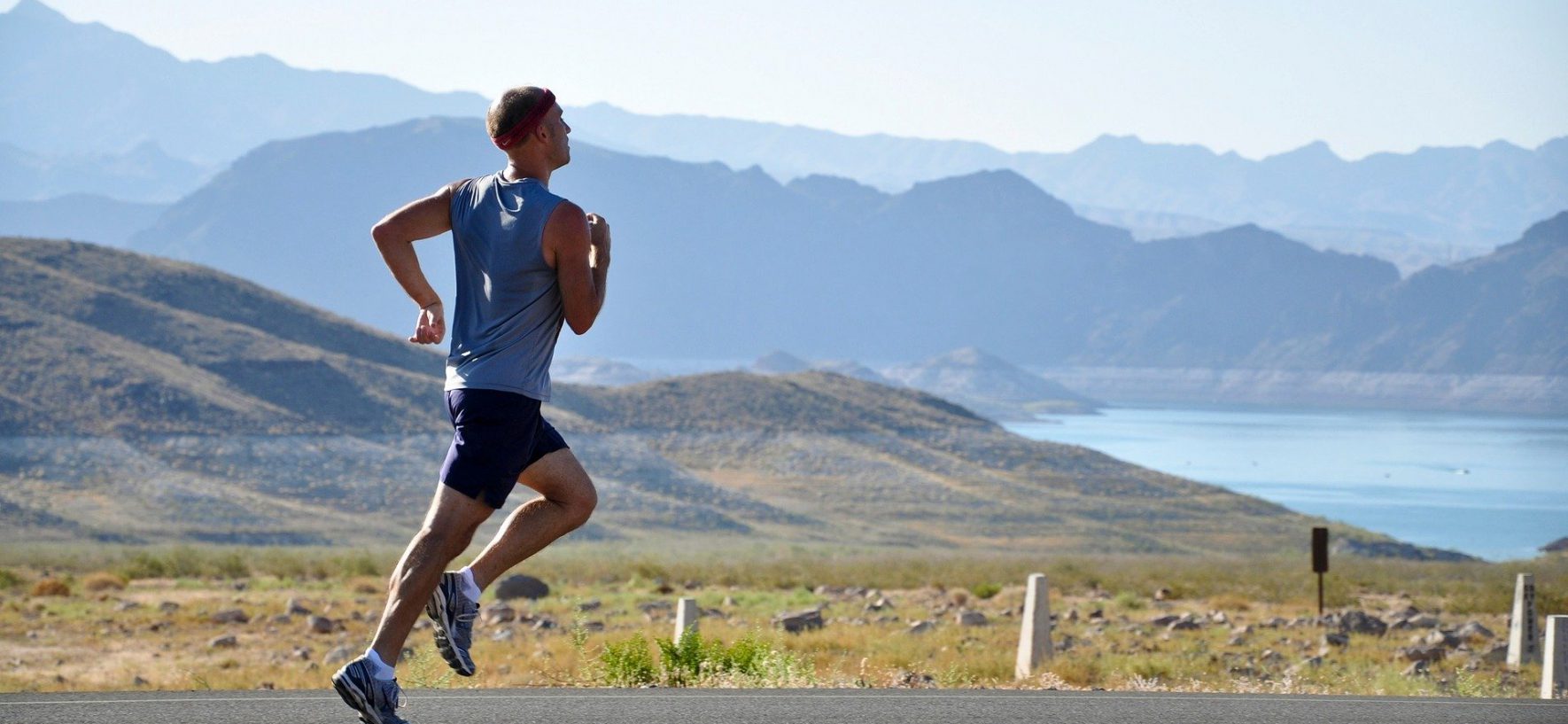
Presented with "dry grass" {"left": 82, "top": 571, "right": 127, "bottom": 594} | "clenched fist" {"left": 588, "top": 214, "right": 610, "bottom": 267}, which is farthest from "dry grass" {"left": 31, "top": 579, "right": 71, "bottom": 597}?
"clenched fist" {"left": 588, "top": 214, "right": 610, "bottom": 267}

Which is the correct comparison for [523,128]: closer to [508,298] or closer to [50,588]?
[508,298]

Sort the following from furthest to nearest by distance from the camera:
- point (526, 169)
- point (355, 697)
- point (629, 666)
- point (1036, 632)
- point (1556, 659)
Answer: point (1036, 632) → point (1556, 659) → point (629, 666) → point (526, 169) → point (355, 697)

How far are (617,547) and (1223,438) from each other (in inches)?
5100

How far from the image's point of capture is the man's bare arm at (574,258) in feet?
17.4

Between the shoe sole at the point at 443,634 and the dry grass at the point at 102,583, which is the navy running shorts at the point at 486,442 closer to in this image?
the shoe sole at the point at 443,634

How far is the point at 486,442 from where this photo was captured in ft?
17.4

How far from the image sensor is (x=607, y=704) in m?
6.88

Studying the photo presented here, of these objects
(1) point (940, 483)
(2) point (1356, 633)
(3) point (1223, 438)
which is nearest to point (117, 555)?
(2) point (1356, 633)

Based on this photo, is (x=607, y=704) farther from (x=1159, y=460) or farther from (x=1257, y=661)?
(x=1159, y=460)

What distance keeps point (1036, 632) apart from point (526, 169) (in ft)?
25.9

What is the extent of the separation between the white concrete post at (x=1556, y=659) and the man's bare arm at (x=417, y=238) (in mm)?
6282

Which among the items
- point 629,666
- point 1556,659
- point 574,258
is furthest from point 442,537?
point 1556,659

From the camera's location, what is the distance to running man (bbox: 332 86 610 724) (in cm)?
530

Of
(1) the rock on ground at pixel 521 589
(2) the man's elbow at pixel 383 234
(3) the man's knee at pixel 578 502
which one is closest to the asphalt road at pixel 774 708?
(3) the man's knee at pixel 578 502
